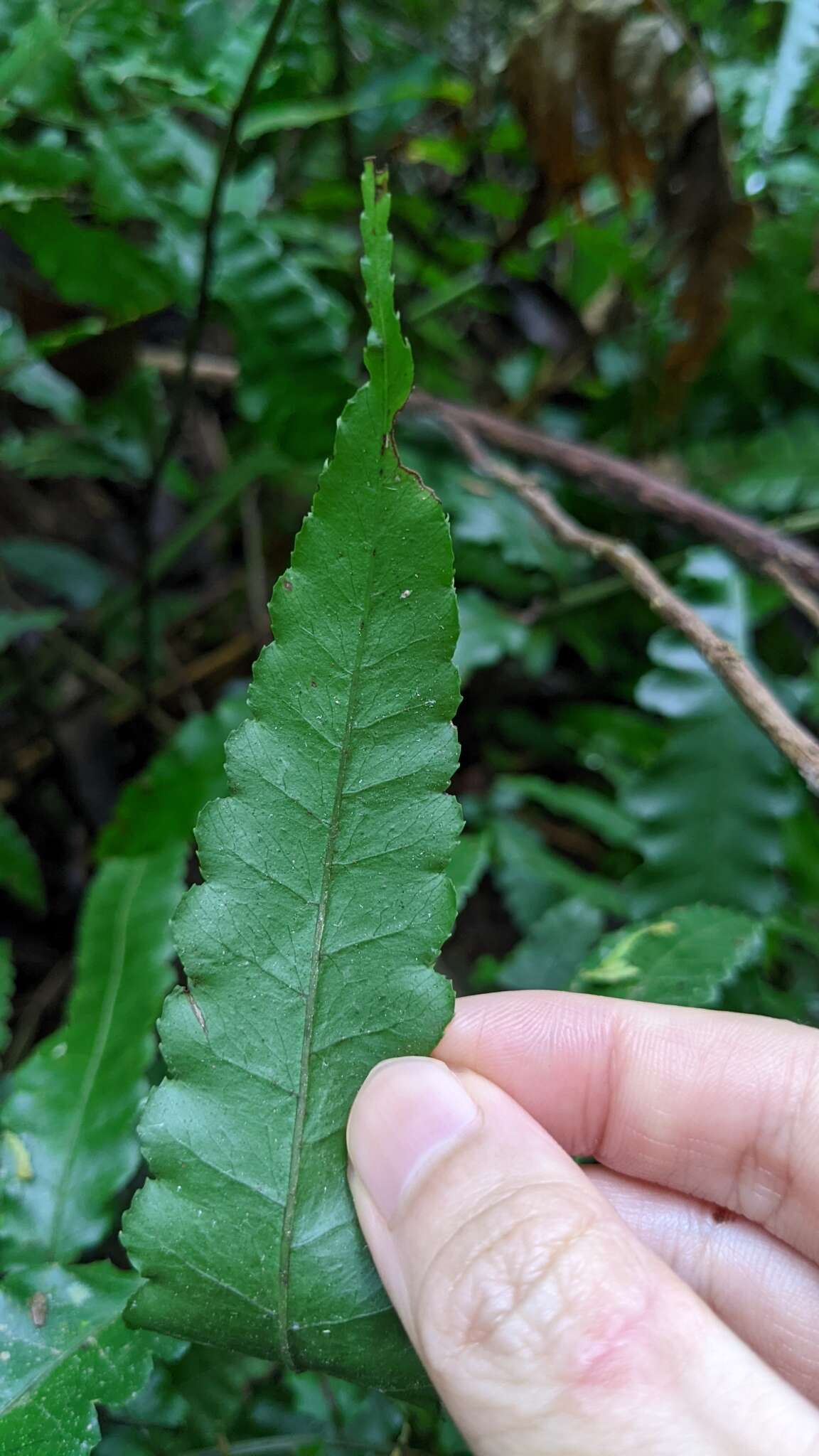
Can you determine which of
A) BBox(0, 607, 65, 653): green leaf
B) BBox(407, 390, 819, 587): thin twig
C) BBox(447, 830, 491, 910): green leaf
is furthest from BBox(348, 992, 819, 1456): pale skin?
BBox(0, 607, 65, 653): green leaf

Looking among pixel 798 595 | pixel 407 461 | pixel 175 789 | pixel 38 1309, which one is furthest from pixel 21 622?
pixel 798 595

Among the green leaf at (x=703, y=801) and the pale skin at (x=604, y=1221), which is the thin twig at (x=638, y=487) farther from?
the pale skin at (x=604, y=1221)

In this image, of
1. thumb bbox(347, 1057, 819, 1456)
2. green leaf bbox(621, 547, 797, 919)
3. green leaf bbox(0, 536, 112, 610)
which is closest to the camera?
thumb bbox(347, 1057, 819, 1456)

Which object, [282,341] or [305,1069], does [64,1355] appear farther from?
[282,341]

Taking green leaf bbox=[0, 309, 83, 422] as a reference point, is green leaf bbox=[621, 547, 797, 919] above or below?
below

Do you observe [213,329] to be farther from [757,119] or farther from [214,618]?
[757,119]

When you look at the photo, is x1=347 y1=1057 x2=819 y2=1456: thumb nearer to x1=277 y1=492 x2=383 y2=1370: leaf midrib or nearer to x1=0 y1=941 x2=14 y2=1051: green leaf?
x1=277 y1=492 x2=383 y2=1370: leaf midrib

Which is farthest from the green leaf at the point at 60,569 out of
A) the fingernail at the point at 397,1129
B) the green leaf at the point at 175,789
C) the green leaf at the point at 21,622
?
the fingernail at the point at 397,1129
